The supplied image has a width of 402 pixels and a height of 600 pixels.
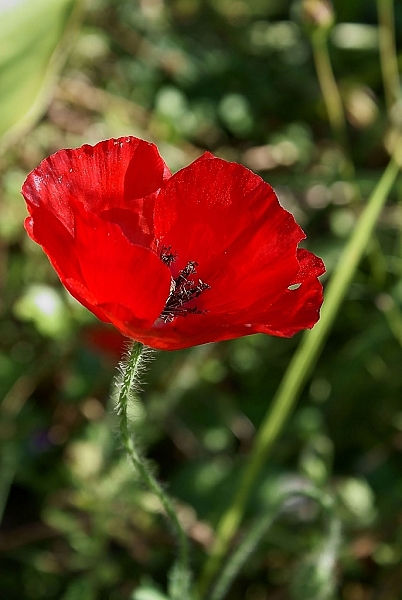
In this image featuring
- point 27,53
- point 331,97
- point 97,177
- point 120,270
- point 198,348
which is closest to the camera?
point 120,270

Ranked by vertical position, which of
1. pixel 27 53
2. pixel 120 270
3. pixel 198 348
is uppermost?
pixel 120 270

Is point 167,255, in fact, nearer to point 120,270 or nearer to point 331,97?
point 120,270

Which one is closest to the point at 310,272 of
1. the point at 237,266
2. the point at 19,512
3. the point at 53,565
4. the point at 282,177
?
the point at 237,266

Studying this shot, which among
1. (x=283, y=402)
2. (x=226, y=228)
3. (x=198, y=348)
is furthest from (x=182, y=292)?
(x=198, y=348)

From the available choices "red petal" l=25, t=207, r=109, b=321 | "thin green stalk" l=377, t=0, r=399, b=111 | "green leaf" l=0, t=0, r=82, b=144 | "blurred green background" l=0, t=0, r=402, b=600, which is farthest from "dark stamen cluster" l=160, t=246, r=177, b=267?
"thin green stalk" l=377, t=0, r=399, b=111

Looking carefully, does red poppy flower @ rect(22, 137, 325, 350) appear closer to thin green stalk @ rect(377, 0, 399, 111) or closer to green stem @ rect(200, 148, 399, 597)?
green stem @ rect(200, 148, 399, 597)

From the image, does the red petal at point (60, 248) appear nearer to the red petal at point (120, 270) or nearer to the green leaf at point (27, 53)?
the red petal at point (120, 270)

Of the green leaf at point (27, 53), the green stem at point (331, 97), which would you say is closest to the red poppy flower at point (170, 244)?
the green leaf at point (27, 53)
